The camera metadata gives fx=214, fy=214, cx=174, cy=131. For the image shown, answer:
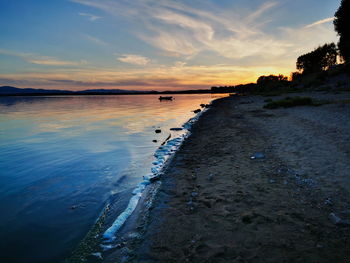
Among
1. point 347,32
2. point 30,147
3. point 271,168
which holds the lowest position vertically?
point 30,147

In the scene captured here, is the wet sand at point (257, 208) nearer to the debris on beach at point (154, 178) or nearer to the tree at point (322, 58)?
the debris on beach at point (154, 178)

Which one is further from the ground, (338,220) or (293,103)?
(293,103)

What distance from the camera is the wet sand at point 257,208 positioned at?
4004 millimetres

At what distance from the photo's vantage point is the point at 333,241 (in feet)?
13.1

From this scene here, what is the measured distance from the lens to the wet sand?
4.00 m

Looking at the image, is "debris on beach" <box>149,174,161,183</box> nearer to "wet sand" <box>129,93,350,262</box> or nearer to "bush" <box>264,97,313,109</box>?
"wet sand" <box>129,93,350,262</box>

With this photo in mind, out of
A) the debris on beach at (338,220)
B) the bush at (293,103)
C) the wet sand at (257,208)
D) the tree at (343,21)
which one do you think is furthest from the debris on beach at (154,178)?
the tree at (343,21)

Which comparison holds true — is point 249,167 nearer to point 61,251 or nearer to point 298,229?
point 298,229

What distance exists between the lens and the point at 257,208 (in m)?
5.39

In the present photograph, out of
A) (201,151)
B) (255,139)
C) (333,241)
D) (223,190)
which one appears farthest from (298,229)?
(255,139)

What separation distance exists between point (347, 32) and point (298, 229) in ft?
187

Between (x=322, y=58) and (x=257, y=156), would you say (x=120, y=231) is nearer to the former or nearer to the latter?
(x=257, y=156)

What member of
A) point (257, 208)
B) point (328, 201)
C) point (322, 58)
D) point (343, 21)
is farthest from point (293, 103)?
point (322, 58)

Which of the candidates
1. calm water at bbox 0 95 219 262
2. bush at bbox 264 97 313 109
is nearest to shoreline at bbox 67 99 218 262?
calm water at bbox 0 95 219 262
